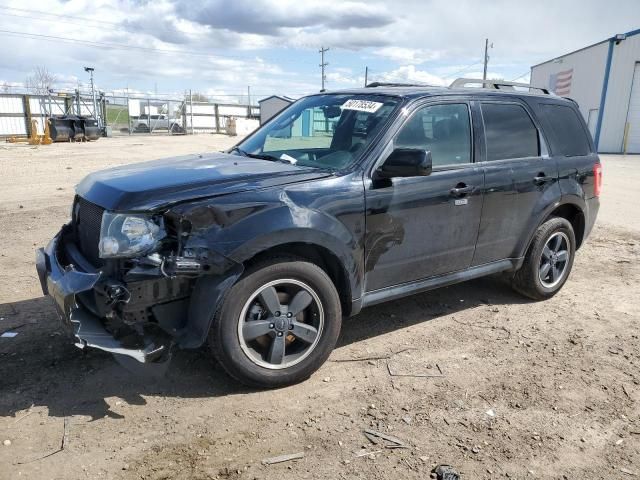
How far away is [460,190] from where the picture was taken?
4.19 m

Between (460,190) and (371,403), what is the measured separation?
1802mm

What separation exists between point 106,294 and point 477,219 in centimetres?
288

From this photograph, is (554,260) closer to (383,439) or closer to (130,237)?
(383,439)

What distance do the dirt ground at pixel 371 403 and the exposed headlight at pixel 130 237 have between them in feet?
3.21

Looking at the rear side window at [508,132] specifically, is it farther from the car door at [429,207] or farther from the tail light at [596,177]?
the tail light at [596,177]

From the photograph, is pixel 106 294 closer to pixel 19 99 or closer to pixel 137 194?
pixel 137 194

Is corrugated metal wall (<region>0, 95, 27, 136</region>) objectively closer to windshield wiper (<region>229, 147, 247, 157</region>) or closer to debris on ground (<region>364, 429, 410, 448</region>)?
windshield wiper (<region>229, 147, 247, 157</region>)

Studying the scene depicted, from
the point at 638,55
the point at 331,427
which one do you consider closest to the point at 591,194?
the point at 331,427

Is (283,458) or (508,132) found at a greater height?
(508,132)

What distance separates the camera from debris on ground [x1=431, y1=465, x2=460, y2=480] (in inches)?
107

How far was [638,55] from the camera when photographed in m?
24.8

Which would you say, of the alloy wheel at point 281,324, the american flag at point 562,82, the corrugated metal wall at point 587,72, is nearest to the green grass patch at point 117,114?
the american flag at point 562,82

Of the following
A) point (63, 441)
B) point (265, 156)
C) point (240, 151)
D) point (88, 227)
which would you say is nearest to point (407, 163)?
point (265, 156)

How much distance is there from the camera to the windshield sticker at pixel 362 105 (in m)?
4.11
